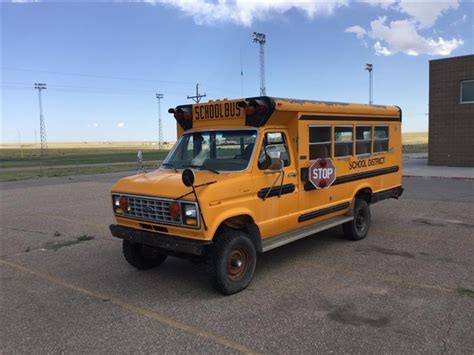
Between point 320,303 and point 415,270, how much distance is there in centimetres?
190

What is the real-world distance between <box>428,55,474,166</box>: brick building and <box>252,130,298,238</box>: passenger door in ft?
64.8

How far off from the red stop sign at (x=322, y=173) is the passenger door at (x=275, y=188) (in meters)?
0.38

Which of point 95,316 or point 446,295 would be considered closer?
point 95,316

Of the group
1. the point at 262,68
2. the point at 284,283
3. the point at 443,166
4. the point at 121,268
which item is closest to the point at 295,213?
the point at 284,283

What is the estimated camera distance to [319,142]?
7008 millimetres

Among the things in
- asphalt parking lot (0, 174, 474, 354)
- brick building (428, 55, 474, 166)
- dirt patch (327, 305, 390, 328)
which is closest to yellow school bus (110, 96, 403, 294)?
asphalt parking lot (0, 174, 474, 354)

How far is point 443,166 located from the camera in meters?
23.6

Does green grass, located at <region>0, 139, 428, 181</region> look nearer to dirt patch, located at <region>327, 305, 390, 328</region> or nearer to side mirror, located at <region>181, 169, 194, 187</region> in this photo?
side mirror, located at <region>181, 169, 194, 187</region>

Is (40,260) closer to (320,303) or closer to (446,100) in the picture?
(320,303)

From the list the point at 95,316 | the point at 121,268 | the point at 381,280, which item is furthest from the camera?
the point at 121,268

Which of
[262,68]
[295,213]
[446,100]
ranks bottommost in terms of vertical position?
[295,213]

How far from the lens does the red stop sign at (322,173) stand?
22.1ft

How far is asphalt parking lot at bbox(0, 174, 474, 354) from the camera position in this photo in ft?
13.8

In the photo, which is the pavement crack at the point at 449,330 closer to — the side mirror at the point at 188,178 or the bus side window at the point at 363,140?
the side mirror at the point at 188,178
